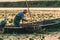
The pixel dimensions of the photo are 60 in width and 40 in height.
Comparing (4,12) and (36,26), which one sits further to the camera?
(4,12)

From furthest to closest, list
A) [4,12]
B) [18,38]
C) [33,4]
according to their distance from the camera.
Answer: [33,4]
[4,12]
[18,38]

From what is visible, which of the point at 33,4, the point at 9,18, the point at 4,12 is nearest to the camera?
the point at 9,18

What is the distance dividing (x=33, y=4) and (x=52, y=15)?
2.64m

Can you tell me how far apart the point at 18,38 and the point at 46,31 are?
1.33m

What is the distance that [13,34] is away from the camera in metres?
12.8

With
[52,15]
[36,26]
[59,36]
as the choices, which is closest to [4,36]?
[36,26]

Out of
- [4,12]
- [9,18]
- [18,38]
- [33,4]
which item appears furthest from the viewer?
[33,4]

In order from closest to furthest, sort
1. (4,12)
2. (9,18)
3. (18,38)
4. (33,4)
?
(18,38) → (9,18) → (4,12) → (33,4)

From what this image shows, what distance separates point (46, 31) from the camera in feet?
43.1

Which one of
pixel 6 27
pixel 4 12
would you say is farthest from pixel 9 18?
pixel 6 27

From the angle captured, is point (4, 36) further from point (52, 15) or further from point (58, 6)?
point (58, 6)

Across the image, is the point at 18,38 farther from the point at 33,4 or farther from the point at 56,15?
the point at 33,4

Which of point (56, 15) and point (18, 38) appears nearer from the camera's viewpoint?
point (18, 38)

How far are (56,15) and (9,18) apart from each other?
244 centimetres
